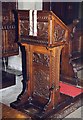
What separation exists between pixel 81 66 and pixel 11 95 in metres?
1.55

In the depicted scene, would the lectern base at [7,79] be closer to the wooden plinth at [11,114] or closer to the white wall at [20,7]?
the white wall at [20,7]

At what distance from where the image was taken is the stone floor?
2.81 metres

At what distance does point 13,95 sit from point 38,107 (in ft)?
2.14

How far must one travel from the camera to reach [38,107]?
9.26 ft

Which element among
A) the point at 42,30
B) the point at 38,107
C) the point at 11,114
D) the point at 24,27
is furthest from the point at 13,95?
the point at 11,114

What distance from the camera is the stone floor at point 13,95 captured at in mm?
2808

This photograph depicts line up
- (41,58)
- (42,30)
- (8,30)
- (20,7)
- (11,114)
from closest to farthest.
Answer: (11,114)
(42,30)
(41,58)
(8,30)
(20,7)

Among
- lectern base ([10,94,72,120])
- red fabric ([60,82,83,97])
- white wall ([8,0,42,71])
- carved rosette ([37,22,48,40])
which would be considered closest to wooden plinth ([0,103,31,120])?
lectern base ([10,94,72,120])

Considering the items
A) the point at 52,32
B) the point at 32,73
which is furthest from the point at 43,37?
the point at 32,73

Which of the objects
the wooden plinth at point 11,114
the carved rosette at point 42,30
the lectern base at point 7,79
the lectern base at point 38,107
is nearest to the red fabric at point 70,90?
the lectern base at point 38,107

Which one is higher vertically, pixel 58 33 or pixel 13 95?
pixel 58 33

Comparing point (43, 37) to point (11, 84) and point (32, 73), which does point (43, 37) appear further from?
point (11, 84)

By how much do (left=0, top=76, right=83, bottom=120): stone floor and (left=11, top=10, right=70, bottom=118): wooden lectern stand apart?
0.74ft

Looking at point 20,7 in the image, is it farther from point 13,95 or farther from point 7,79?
point 13,95
